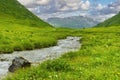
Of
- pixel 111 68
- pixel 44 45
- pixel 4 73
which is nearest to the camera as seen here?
pixel 111 68

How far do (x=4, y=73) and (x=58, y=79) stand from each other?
34.4 feet

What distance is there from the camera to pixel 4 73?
29.1 meters

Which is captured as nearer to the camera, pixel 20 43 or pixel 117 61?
pixel 117 61

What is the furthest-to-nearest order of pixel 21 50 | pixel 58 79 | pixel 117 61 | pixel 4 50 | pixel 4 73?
pixel 21 50, pixel 4 50, pixel 4 73, pixel 117 61, pixel 58 79

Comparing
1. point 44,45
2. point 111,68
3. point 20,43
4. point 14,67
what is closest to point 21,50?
point 20,43

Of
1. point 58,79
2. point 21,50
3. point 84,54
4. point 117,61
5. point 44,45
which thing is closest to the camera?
point 58,79

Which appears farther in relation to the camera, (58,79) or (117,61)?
(117,61)

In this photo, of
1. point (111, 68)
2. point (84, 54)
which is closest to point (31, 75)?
point (111, 68)

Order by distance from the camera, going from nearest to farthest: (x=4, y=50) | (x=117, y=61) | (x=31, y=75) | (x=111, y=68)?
1. (x=31, y=75)
2. (x=111, y=68)
3. (x=117, y=61)
4. (x=4, y=50)

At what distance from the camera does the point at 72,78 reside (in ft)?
65.9

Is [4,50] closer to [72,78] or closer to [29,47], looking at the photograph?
[29,47]

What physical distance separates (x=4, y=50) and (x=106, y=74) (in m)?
30.5

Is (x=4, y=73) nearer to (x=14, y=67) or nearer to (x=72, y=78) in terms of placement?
(x=14, y=67)

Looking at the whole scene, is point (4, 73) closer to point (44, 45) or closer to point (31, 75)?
point (31, 75)
